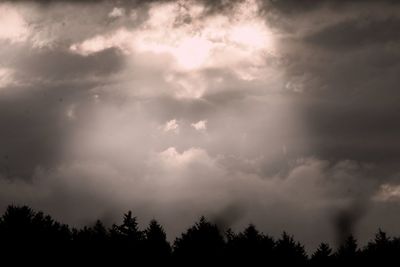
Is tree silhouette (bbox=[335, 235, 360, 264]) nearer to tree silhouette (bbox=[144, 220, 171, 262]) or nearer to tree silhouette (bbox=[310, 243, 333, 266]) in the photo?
tree silhouette (bbox=[310, 243, 333, 266])

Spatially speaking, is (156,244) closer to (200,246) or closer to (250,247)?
(200,246)

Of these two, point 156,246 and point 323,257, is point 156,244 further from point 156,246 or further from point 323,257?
point 323,257

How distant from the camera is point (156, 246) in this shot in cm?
6438

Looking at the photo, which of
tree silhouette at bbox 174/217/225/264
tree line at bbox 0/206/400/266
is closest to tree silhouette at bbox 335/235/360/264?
tree line at bbox 0/206/400/266

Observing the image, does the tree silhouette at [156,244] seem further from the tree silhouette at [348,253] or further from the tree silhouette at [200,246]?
the tree silhouette at [348,253]

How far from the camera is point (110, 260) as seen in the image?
60.2 metres

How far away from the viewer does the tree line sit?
5775 cm

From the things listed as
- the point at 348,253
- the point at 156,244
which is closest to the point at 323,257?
the point at 348,253

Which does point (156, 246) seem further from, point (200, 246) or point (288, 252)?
point (288, 252)

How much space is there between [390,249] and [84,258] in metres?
34.4

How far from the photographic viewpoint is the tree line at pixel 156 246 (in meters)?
57.8

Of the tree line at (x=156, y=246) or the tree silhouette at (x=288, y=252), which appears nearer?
the tree line at (x=156, y=246)

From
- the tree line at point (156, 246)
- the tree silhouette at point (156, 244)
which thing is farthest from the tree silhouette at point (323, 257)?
the tree silhouette at point (156, 244)

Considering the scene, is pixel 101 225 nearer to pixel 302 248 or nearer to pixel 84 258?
pixel 84 258
